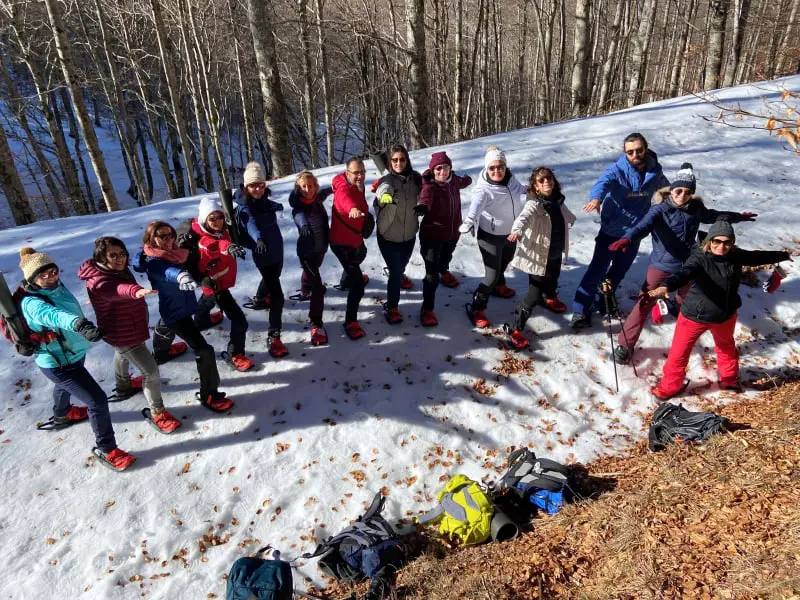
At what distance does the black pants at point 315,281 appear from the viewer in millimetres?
5250

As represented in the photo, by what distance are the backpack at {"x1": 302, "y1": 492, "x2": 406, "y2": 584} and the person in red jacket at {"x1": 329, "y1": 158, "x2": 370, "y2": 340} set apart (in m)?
2.83

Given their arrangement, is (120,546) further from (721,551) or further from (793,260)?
(793,260)

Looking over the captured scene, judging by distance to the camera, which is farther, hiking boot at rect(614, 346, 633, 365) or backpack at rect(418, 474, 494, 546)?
hiking boot at rect(614, 346, 633, 365)

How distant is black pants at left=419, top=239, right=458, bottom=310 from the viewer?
555 centimetres

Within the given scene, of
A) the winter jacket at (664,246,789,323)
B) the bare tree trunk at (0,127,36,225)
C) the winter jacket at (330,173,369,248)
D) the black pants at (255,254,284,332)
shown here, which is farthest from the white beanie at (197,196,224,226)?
the bare tree trunk at (0,127,36,225)

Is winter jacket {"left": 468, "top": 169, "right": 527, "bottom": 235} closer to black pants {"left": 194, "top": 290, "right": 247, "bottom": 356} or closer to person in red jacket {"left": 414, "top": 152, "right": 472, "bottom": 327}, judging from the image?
person in red jacket {"left": 414, "top": 152, "right": 472, "bottom": 327}

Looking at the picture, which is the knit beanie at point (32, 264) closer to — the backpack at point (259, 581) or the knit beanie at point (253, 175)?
the knit beanie at point (253, 175)

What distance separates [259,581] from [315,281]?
3178 millimetres

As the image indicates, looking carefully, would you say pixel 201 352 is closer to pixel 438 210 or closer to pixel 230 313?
pixel 230 313

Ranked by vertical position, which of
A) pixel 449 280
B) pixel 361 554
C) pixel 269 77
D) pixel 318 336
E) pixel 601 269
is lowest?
pixel 361 554

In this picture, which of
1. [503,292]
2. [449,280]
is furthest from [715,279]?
[449,280]

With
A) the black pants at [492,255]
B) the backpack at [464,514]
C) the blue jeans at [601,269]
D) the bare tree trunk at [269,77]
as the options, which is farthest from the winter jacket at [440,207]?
the bare tree trunk at [269,77]

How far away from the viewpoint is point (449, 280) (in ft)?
22.1

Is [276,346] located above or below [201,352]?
below
